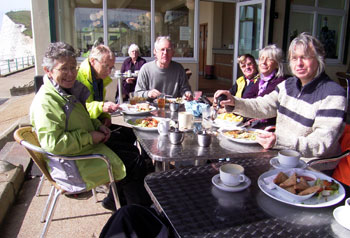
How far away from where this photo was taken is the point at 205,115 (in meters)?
2.19

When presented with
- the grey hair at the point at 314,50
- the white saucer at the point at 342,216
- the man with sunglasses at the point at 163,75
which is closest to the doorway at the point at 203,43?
the man with sunglasses at the point at 163,75

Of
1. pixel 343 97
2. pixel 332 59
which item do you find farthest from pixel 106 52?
pixel 332 59

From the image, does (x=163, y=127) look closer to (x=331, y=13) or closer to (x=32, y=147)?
(x=32, y=147)

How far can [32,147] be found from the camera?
167 centimetres

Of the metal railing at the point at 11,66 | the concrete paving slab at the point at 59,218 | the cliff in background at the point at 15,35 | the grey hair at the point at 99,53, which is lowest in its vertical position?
the concrete paving slab at the point at 59,218

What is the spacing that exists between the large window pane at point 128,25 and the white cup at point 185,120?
542 centimetres

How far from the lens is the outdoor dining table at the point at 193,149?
1.47 metres

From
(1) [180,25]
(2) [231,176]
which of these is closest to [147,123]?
(2) [231,176]

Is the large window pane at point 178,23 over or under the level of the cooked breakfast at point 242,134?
over

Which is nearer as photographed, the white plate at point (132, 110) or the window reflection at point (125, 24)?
the white plate at point (132, 110)

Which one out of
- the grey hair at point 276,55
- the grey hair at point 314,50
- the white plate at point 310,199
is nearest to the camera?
the white plate at point 310,199

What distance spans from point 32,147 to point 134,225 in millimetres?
939

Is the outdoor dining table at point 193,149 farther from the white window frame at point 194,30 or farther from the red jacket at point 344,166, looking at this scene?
the white window frame at point 194,30

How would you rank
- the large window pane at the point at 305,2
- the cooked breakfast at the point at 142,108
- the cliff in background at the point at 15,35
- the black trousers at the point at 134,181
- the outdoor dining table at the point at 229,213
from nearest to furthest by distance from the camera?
the outdoor dining table at the point at 229,213, the black trousers at the point at 134,181, the cooked breakfast at the point at 142,108, the large window pane at the point at 305,2, the cliff in background at the point at 15,35
